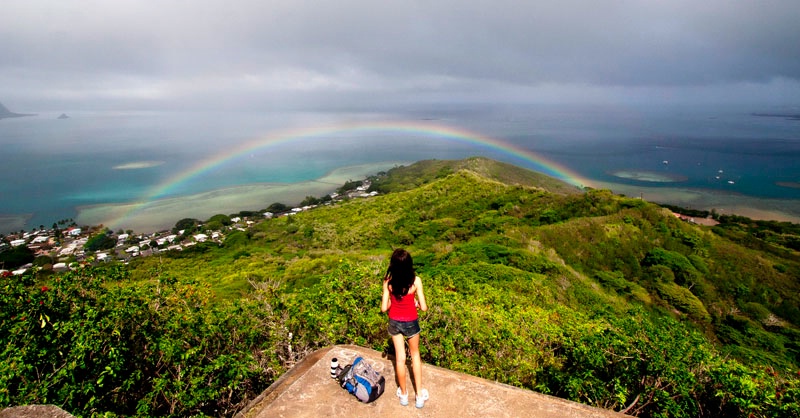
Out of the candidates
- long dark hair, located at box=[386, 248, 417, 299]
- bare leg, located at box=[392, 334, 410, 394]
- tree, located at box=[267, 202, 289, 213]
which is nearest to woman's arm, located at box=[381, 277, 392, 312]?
long dark hair, located at box=[386, 248, 417, 299]

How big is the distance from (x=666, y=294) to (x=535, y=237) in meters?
7.85

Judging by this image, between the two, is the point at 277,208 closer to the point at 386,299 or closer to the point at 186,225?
the point at 186,225

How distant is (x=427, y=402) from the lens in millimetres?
4965

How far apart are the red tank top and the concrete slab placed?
40.2 inches

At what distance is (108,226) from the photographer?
200 ft

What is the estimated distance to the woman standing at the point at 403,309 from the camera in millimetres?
4836

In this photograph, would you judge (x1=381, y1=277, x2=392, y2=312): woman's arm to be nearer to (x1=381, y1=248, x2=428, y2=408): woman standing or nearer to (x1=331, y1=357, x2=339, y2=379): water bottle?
(x1=381, y1=248, x2=428, y2=408): woman standing

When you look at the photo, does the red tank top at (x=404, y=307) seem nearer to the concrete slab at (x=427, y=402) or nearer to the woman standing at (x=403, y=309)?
the woman standing at (x=403, y=309)

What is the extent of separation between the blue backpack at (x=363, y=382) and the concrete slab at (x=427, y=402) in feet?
0.38

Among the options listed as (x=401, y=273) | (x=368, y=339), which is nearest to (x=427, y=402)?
(x=401, y=273)

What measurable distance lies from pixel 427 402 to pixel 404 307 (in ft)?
4.22

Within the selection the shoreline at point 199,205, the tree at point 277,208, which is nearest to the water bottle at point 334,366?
the shoreline at point 199,205

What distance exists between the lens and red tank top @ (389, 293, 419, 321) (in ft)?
16.4

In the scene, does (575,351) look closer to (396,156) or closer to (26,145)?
(396,156)
